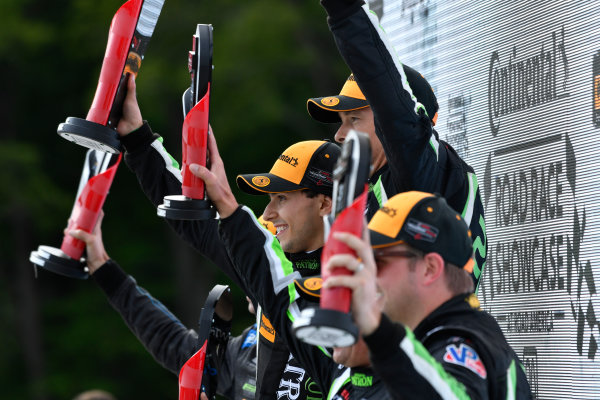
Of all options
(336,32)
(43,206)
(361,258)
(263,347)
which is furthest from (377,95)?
(43,206)

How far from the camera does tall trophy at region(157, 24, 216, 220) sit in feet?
9.58

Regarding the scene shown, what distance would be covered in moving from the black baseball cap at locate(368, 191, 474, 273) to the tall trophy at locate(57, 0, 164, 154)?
115 cm

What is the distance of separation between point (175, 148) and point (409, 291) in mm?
13389

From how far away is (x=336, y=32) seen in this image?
283cm

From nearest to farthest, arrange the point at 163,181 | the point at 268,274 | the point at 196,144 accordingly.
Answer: the point at 196,144, the point at 268,274, the point at 163,181

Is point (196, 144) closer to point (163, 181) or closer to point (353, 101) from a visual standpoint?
point (353, 101)

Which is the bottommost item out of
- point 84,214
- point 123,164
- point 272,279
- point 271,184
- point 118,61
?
point 272,279

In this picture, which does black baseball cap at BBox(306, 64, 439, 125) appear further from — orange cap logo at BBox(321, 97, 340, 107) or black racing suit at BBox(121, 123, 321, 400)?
black racing suit at BBox(121, 123, 321, 400)

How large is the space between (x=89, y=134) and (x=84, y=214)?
119 centimetres

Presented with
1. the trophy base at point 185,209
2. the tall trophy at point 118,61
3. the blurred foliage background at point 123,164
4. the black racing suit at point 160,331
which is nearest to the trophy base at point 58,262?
the black racing suit at point 160,331

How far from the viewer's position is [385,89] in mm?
2820

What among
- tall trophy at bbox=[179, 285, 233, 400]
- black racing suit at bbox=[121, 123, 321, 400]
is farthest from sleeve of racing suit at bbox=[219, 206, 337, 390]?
tall trophy at bbox=[179, 285, 233, 400]

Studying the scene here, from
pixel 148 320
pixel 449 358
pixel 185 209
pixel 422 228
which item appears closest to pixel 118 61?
pixel 185 209

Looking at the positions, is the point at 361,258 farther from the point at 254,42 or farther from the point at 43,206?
the point at 43,206
